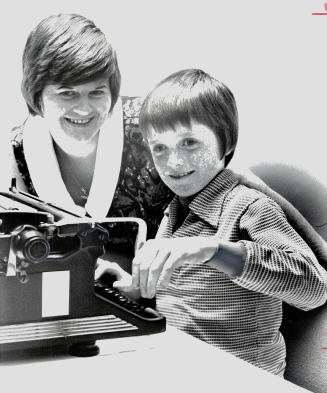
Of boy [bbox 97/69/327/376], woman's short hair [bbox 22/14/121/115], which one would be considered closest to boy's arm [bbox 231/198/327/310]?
boy [bbox 97/69/327/376]

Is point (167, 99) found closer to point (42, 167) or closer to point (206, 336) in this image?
point (42, 167)

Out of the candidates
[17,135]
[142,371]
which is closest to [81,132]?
[17,135]

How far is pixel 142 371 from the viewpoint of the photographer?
0.98 m

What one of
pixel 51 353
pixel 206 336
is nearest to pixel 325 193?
pixel 206 336

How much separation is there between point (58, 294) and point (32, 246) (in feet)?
0.44

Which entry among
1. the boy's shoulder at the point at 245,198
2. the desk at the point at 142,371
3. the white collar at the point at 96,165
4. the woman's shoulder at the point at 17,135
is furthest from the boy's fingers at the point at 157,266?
the woman's shoulder at the point at 17,135

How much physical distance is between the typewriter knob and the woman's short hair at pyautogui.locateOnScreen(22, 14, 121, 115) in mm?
481

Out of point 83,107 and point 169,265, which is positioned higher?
point 83,107

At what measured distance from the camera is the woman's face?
136cm

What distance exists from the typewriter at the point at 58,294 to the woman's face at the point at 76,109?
13.2 inches

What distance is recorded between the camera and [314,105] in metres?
1.46

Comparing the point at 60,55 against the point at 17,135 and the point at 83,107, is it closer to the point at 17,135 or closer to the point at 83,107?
the point at 83,107

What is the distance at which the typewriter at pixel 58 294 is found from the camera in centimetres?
101

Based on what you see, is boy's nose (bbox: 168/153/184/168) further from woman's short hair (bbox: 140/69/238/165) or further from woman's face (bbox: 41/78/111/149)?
woman's face (bbox: 41/78/111/149)
